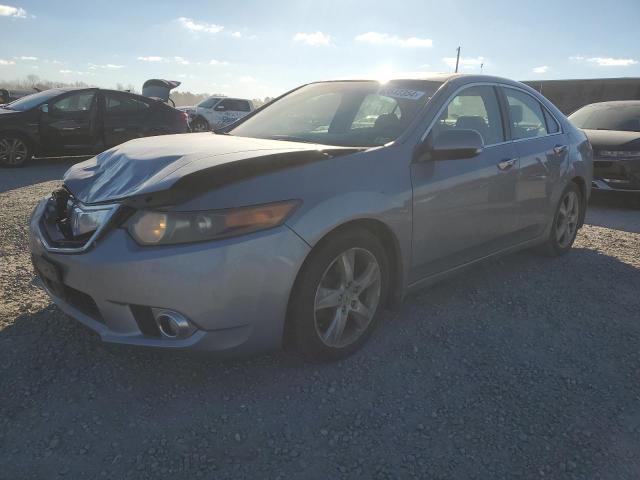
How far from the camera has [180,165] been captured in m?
2.42

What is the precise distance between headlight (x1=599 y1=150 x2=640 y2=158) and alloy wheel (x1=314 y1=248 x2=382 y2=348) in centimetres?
569

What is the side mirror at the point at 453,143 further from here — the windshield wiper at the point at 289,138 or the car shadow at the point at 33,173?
the car shadow at the point at 33,173

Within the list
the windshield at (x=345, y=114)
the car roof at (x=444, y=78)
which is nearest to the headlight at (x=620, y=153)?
the car roof at (x=444, y=78)

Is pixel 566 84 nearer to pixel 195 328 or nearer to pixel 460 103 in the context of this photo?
pixel 460 103

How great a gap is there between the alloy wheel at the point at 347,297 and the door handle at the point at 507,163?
129cm

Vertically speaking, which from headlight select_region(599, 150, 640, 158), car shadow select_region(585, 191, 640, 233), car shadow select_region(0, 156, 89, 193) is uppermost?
headlight select_region(599, 150, 640, 158)

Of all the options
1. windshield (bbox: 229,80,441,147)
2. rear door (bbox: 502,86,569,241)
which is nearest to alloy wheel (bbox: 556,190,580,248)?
rear door (bbox: 502,86,569,241)

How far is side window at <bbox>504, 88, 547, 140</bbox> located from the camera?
3.83m

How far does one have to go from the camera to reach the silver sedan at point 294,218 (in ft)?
7.16

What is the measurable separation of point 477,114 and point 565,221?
5.61ft

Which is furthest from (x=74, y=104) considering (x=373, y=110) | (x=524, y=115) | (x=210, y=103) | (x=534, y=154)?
(x=210, y=103)

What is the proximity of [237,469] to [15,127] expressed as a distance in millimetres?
8591

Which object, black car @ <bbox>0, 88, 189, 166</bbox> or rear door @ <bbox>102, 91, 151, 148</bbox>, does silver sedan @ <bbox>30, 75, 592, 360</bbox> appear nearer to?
black car @ <bbox>0, 88, 189, 166</bbox>

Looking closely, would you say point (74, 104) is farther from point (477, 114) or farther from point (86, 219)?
point (477, 114)
